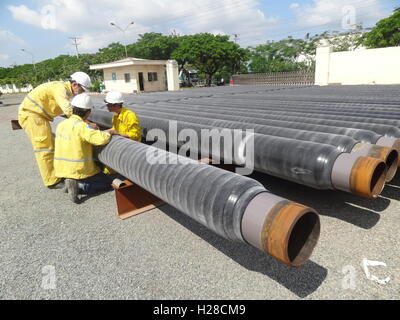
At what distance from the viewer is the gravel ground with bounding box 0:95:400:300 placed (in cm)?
261

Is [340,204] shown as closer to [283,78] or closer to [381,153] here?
[381,153]

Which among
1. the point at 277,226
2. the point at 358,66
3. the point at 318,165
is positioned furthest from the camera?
the point at 358,66

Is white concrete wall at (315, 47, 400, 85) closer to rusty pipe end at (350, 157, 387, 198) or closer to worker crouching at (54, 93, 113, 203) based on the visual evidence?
rusty pipe end at (350, 157, 387, 198)

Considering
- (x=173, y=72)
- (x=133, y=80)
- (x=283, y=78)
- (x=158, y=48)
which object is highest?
(x=158, y=48)

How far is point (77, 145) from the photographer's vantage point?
4395mm

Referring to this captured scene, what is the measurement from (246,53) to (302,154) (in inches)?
1774

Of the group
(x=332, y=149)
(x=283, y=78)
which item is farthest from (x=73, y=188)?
(x=283, y=78)

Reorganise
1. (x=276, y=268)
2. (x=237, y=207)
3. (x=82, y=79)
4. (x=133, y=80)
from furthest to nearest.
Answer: (x=133, y=80), (x=82, y=79), (x=276, y=268), (x=237, y=207)

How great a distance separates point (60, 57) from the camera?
332 feet

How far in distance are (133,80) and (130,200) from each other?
108 ft

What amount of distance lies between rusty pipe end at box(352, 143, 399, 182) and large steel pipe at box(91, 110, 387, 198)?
18 cm

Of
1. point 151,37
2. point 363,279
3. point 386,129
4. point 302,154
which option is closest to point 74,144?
point 302,154

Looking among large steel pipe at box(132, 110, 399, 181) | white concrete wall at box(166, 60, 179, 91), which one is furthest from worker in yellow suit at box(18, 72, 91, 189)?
white concrete wall at box(166, 60, 179, 91)

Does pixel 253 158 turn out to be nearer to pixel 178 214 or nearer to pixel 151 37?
pixel 178 214
